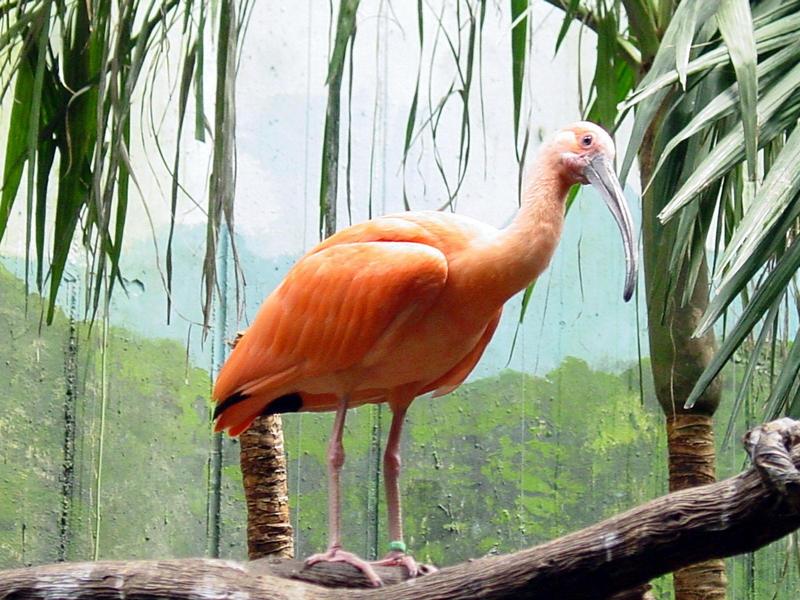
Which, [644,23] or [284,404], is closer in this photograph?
[284,404]

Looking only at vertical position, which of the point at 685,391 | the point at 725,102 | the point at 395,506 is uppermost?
the point at 725,102

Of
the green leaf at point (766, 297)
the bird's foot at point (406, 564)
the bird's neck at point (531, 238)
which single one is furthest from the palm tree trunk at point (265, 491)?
the green leaf at point (766, 297)

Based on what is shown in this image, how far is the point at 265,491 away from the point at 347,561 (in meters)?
0.74

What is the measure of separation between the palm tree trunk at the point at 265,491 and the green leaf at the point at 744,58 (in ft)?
5.38

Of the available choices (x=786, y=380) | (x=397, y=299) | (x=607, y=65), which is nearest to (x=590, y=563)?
(x=786, y=380)

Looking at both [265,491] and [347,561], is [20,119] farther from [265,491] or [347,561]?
[347,561]

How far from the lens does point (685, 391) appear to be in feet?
10.2

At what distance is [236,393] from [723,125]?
121cm

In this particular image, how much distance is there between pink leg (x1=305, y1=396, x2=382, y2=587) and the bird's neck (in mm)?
508

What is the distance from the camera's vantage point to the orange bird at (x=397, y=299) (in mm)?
2486

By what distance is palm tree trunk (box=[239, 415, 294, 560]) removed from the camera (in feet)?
10.3

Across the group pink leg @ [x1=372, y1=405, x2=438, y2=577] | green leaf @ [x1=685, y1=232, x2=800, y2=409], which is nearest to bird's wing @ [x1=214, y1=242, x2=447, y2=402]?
pink leg @ [x1=372, y1=405, x2=438, y2=577]

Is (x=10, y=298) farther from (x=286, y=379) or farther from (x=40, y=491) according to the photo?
(x=286, y=379)

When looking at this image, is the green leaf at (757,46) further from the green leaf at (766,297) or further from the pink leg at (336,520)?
the pink leg at (336,520)
